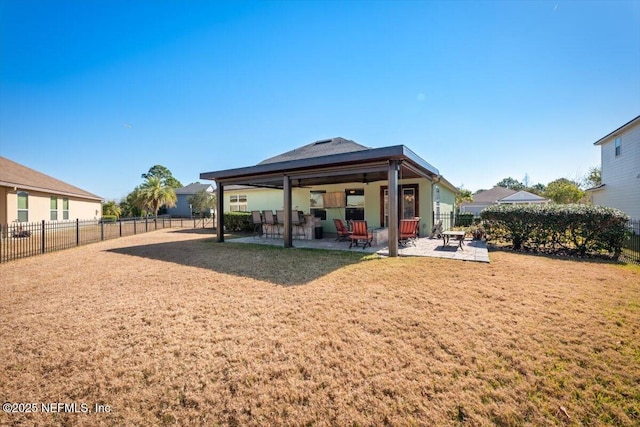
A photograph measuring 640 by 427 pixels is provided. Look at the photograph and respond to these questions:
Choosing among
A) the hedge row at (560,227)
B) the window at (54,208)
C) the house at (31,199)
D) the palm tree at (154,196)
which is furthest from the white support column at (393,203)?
the palm tree at (154,196)

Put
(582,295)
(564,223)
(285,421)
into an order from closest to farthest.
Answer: (285,421), (582,295), (564,223)

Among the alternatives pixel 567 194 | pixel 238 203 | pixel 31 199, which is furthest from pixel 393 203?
pixel 567 194

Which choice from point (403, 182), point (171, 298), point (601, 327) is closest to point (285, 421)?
point (171, 298)

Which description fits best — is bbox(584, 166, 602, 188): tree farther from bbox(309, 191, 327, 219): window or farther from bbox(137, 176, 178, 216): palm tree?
bbox(137, 176, 178, 216): palm tree

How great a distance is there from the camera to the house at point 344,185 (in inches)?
297

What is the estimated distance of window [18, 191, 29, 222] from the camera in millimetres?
14055

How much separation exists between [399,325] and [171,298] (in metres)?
3.90

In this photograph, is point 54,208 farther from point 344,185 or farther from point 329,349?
point 329,349

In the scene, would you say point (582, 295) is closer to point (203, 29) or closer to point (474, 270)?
point (474, 270)

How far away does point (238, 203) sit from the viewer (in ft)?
60.2

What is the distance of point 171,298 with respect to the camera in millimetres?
4523

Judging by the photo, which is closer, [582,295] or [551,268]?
[582,295]

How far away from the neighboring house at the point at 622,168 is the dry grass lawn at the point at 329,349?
44.6 ft

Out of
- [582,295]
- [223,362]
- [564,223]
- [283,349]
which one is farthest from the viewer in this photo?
[564,223]
